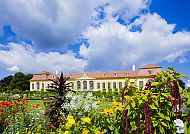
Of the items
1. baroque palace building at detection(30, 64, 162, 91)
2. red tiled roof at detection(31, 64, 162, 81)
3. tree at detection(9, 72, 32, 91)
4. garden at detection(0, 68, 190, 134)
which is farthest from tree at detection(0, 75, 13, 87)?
garden at detection(0, 68, 190, 134)

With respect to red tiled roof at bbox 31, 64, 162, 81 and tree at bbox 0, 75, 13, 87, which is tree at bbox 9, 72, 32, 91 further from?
tree at bbox 0, 75, 13, 87

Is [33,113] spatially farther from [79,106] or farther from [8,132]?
[79,106]

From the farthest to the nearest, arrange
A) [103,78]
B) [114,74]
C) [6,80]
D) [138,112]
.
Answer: [6,80] < [103,78] < [114,74] < [138,112]

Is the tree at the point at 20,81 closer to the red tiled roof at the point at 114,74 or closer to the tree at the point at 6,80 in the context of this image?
the red tiled roof at the point at 114,74

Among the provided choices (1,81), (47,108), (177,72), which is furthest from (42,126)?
(1,81)

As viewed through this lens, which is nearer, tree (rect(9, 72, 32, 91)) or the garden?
the garden

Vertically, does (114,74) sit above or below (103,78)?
above

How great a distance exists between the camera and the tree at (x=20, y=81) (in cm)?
7306

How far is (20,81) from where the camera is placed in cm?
7538

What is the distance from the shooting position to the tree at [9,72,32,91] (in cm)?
7306

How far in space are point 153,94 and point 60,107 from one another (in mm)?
2979

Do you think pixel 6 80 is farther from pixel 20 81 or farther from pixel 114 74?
pixel 114 74

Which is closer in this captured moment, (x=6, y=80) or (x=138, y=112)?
(x=138, y=112)

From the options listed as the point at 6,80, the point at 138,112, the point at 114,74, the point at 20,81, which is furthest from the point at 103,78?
the point at 138,112
